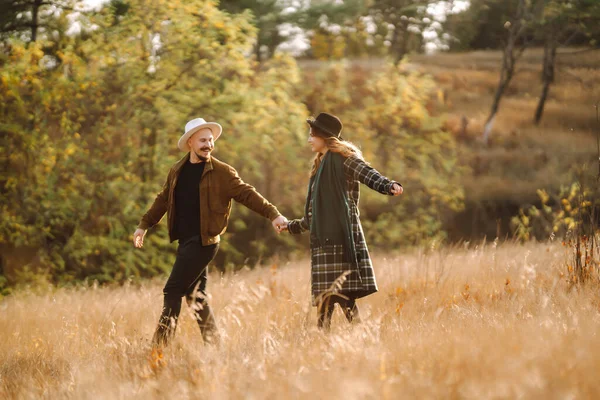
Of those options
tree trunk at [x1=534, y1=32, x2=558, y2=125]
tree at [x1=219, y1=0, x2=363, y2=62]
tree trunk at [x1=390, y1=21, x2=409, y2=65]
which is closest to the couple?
tree at [x1=219, y1=0, x2=363, y2=62]

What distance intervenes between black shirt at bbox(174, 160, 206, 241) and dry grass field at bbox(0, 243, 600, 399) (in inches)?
32.1

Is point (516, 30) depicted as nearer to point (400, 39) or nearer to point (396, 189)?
point (400, 39)

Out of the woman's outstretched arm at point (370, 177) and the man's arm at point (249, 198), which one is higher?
the woman's outstretched arm at point (370, 177)

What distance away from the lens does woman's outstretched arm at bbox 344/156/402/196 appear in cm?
446

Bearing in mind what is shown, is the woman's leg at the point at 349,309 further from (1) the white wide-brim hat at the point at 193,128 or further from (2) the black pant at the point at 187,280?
(1) the white wide-brim hat at the point at 193,128

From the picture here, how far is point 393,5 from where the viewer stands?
32969mm

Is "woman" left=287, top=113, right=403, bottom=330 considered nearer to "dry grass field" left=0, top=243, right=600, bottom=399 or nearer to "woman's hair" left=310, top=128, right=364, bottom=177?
"woman's hair" left=310, top=128, right=364, bottom=177

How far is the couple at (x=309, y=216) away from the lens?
15.6 ft

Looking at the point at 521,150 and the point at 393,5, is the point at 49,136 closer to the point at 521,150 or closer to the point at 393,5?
the point at 521,150

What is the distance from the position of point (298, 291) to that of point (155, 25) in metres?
6.83

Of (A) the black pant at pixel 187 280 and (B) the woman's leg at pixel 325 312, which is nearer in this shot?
(B) the woman's leg at pixel 325 312

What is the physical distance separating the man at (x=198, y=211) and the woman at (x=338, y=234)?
0.40m

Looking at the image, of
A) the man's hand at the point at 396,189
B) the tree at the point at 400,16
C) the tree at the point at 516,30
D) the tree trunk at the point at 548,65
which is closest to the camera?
the man's hand at the point at 396,189

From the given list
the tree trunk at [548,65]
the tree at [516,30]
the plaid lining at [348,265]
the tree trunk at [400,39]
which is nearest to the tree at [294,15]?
the tree at [516,30]
